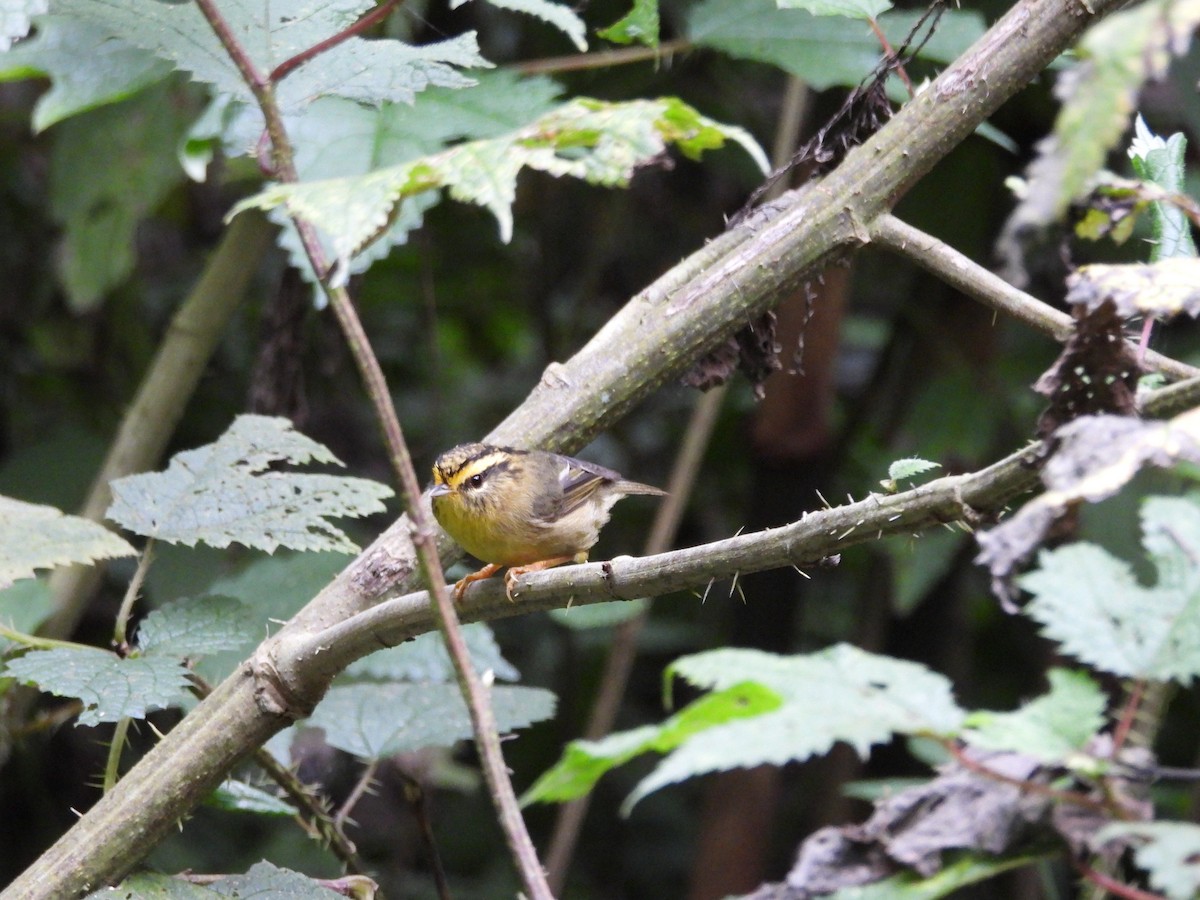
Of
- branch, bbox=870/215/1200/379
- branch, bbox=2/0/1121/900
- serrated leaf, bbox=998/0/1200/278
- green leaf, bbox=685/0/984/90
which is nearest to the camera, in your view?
serrated leaf, bbox=998/0/1200/278

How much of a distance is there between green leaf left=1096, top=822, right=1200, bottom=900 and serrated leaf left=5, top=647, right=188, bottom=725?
156 cm

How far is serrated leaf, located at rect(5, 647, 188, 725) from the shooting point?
208 cm

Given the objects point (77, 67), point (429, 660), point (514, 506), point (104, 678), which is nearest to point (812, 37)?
point (514, 506)

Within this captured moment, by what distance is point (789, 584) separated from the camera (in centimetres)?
487

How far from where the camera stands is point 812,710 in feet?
4.64

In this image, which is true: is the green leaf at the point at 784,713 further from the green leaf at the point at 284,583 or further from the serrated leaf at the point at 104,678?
the green leaf at the point at 284,583

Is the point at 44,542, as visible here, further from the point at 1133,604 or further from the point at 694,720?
the point at 1133,604

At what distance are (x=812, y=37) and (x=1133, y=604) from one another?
6.84ft

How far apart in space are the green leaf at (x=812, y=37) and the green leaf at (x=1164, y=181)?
3.29 feet

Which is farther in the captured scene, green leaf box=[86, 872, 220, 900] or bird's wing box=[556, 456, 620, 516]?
bird's wing box=[556, 456, 620, 516]

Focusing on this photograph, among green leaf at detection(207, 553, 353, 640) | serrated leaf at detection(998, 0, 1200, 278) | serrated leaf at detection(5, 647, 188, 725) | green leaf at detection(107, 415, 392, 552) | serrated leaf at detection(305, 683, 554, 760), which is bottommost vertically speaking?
serrated leaf at detection(305, 683, 554, 760)

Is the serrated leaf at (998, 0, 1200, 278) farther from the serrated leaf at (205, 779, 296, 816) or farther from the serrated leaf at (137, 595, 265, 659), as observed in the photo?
the serrated leaf at (205, 779, 296, 816)

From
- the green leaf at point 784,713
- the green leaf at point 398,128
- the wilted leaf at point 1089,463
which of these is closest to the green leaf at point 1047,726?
the green leaf at point 784,713

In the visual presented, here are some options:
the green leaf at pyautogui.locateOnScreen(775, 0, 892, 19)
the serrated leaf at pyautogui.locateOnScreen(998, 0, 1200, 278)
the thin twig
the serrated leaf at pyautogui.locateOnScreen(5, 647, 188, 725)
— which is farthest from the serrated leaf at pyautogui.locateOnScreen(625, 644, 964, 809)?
the thin twig
